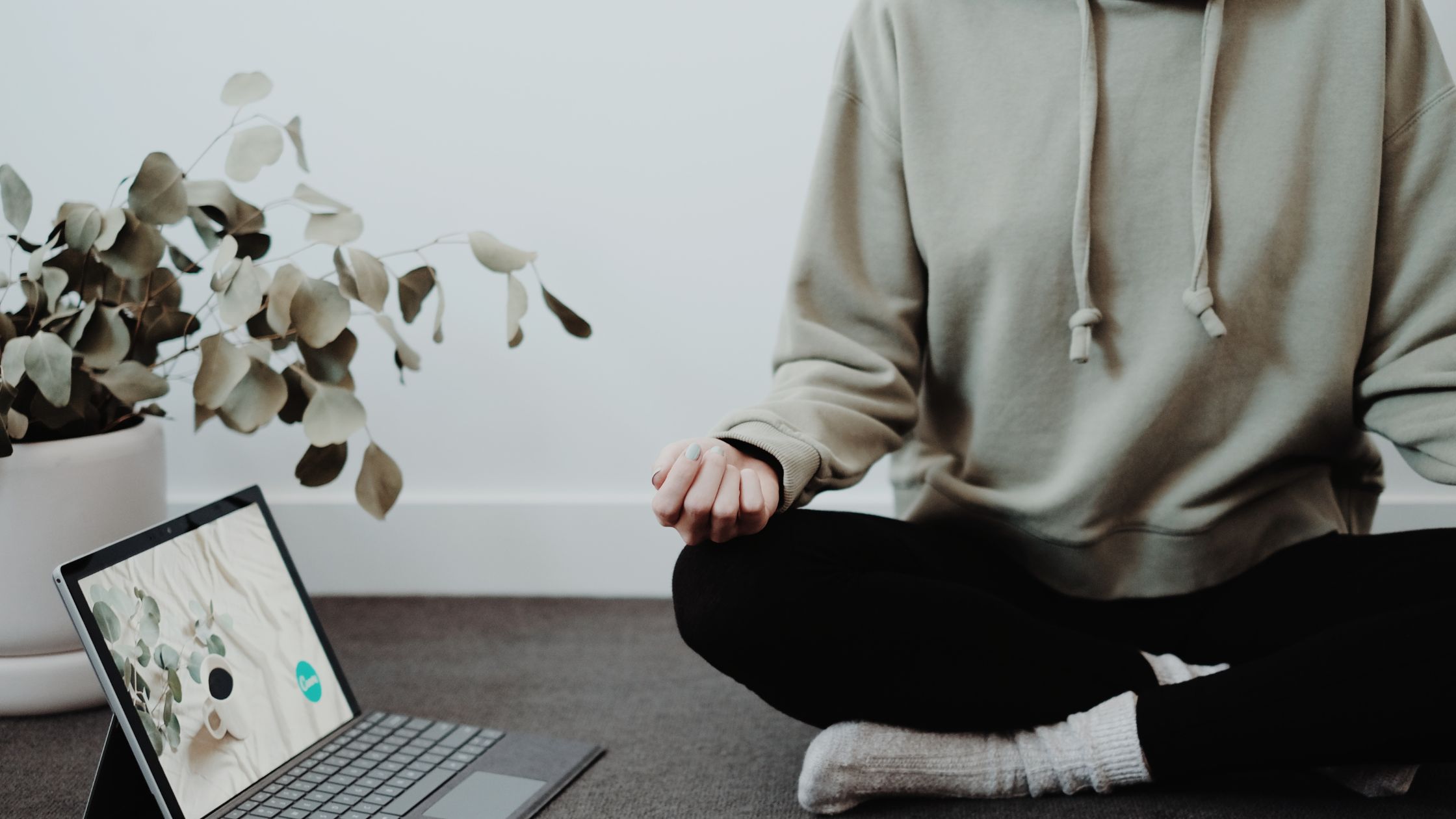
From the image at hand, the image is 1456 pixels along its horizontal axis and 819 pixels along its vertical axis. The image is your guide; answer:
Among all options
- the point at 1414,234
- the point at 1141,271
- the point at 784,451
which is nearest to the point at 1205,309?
the point at 1141,271

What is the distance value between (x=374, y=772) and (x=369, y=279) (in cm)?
42

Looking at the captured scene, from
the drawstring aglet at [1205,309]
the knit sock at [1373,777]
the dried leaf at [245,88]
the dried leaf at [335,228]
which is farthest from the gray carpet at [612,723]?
the dried leaf at [245,88]

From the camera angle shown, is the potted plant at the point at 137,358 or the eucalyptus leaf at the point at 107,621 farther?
the potted plant at the point at 137,358

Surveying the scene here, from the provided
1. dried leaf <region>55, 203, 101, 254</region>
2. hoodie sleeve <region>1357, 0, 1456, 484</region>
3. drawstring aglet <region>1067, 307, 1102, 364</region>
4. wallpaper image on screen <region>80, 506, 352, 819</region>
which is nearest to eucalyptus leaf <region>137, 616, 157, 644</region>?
wallpaper image on screen <region>80, 506, 352, 819</region>

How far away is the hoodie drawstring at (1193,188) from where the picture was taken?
858mm

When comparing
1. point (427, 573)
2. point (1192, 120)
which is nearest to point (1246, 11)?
point (1192, 120)

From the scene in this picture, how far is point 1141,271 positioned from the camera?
89 centimetres

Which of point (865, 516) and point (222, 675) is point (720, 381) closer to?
point (865, 516)

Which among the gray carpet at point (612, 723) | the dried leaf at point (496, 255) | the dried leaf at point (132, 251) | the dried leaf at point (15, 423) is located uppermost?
the dried leaf at point (132, 251)

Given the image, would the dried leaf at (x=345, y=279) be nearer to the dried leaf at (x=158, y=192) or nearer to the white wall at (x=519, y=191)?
the dried leaf at (x=158, y=192)

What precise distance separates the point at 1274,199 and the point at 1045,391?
228mm

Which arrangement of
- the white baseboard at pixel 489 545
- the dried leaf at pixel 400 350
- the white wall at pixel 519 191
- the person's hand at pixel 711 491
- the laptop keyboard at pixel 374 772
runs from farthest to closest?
the white baseboard at pixel 489 545 < the white wall at pixel 519 191 < the dried leaf at pixel 400 350 < the laptop keyboard at pixel 374 772 < the person's hand at pixel 711 491

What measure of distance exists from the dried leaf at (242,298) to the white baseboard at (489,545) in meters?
0.59

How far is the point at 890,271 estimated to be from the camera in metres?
0.94
